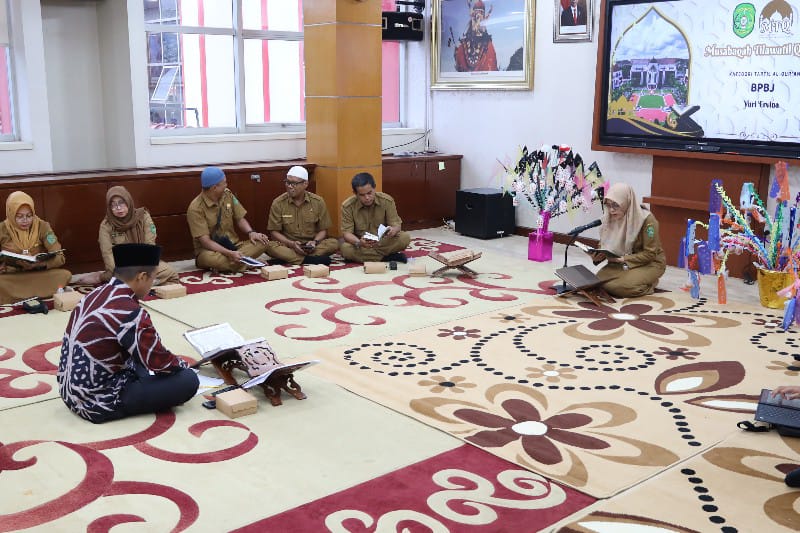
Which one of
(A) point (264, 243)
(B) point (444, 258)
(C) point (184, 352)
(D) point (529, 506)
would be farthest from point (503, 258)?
(D) point (529, 506)

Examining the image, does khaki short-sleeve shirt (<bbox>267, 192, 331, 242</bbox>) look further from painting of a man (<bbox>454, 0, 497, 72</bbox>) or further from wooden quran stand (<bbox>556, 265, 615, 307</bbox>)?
painting of a man (<bbox>454, 0, 497, 72</bbox>)

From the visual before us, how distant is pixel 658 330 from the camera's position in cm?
578

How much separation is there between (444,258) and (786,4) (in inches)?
138

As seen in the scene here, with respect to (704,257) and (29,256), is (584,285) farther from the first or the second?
(29,256)

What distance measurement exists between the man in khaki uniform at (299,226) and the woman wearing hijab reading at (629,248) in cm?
263

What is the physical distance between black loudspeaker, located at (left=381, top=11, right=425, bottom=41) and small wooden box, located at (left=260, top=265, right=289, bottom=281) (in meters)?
3.93

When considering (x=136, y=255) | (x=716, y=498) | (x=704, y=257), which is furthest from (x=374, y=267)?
(x=716, y=498)

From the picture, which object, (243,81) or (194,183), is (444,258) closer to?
(194,183)

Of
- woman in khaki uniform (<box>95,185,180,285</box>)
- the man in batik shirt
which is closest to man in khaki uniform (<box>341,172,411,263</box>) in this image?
woman in khaki uniform (<box>95,185,180,285</box>)

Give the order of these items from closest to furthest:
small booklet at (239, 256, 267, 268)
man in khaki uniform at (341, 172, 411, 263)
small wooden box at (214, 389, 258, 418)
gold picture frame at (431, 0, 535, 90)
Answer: small wooden box at (214, 389, 258, 418) < small booklet at (239, 256, 267, 268) < man in khaki uniform at (341, 172, 411, 263) < gold picture frame at (431, 0, 535, 90)

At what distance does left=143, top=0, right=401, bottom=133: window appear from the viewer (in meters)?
8.68

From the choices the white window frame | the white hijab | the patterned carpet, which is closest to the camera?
the patterned carpet

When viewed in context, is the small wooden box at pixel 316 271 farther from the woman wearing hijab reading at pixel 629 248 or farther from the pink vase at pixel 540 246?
the woman wearing hijab reading at pixel 629 248

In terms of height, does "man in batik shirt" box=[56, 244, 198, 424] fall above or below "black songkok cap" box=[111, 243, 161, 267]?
below
